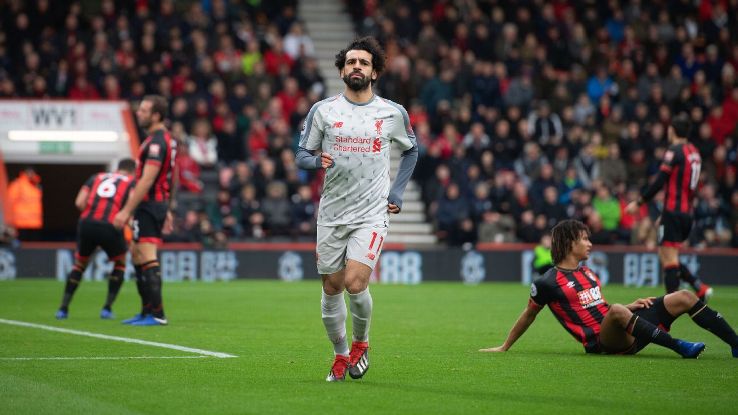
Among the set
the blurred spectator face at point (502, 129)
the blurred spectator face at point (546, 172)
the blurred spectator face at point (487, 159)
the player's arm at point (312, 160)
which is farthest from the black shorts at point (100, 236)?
the blurred spectator face at point (502, 129)

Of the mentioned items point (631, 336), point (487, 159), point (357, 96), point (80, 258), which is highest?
point (357, 96)

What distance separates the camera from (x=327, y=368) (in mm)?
9625

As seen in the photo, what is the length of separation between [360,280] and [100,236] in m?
6.83

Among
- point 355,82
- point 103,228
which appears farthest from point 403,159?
point 103,228

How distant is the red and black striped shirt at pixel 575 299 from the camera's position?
403 inches

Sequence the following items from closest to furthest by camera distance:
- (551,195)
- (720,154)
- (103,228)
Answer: (103,228) → (551,195) → (720,154)

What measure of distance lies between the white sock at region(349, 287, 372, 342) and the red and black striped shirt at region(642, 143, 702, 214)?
7.03 m

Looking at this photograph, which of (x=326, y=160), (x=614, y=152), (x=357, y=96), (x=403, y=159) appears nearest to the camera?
(x=326, y=160)

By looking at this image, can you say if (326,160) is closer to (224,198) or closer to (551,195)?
(224,198)

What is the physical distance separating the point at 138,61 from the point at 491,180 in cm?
796

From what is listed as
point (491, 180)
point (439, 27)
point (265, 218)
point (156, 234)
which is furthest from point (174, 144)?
point (439, 27)

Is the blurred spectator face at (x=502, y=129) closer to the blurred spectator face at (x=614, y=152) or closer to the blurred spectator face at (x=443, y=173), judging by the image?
the blurred spectator face at (x=443, y=173)

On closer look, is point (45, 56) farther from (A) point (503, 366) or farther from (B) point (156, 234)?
(A) point (503, 366)

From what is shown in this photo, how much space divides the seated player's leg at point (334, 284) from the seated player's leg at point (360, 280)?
0.08 metres
